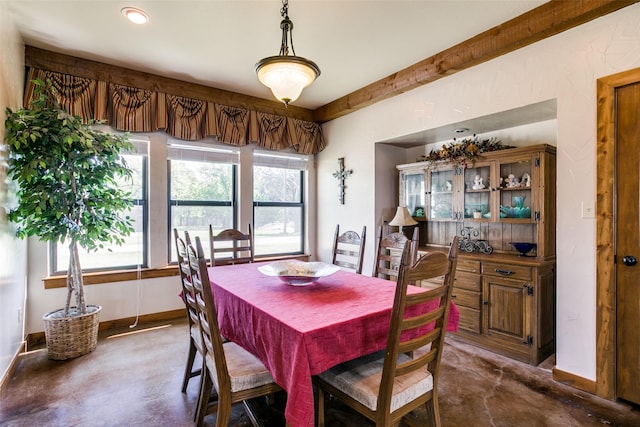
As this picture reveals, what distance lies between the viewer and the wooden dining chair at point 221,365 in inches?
59.7

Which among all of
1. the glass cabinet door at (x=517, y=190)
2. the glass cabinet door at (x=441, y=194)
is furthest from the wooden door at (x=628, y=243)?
the glass cabinet door at (x=441, y=194)

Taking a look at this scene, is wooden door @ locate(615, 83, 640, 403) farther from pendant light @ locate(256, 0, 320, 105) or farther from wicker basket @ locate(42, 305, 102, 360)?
wicker basket @ locate(42, 305, 102, 360)

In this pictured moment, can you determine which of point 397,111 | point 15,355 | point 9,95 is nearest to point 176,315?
point 15,355

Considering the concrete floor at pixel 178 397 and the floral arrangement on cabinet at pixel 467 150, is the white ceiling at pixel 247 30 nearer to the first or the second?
the floral arrangement on cabinet at pixel 467 150

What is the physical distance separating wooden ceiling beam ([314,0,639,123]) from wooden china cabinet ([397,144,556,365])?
89cm

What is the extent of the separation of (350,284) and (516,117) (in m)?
2.28

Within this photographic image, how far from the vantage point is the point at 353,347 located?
4.94 feet

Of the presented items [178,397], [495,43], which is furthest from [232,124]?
[178,397]

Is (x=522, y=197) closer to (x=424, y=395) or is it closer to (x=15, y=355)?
(x=424, y=395)

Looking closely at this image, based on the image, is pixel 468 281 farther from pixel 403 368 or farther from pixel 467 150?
pixel 403 368

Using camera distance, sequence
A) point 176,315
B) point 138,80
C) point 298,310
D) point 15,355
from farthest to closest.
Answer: point 176,315
point 138,80
point 15,355
point 298,310

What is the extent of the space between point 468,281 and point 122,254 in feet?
12.2

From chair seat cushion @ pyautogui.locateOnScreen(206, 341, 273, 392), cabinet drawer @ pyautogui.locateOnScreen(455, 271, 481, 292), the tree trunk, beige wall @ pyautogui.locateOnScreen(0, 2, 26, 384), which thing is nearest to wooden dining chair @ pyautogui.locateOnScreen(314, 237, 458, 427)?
chair seat cushion @ pyautogui.locateOnScreen(206, 341, 273, 392)

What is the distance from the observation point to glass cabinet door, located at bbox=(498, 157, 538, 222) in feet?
9.75
